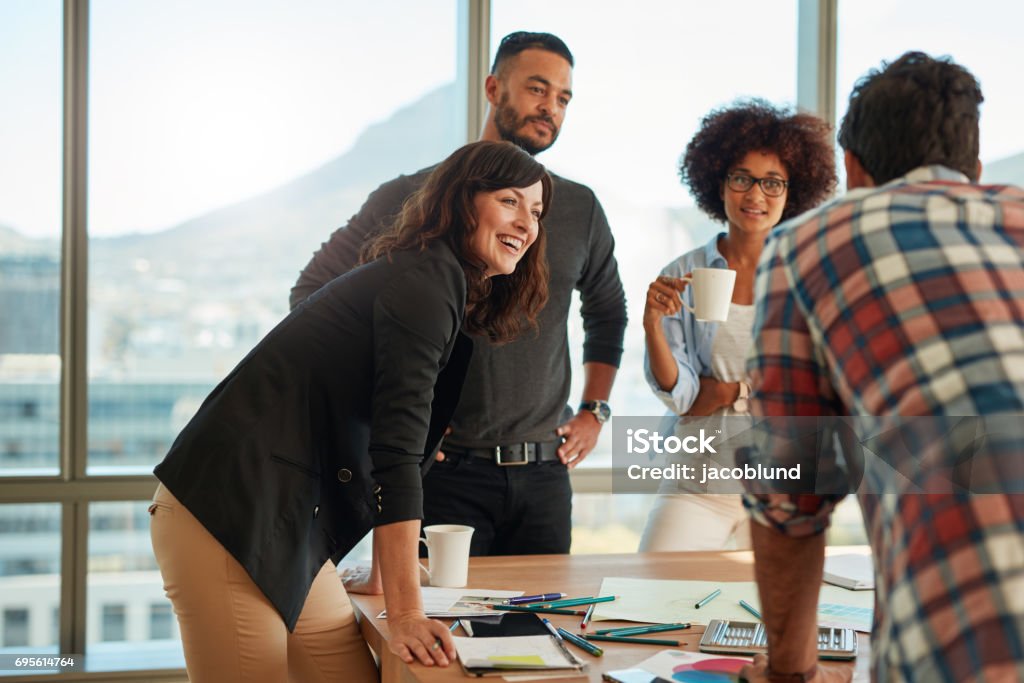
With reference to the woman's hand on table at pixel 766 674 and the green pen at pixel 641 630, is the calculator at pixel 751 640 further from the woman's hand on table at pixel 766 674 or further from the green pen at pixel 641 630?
the woman's hand on table at pixel 766 674

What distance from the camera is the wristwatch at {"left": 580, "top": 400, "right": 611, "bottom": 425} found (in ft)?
8.70

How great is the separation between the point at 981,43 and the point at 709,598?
3.18 m

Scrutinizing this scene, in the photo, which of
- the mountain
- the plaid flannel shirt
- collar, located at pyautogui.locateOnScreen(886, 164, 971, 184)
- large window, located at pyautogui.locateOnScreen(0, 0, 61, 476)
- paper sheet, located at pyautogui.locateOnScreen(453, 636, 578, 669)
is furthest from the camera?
the mountain

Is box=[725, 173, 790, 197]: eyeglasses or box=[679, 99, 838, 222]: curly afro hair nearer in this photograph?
box=[725, 173, 790, 197]: eyeglasses

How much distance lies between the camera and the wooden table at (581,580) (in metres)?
1.45

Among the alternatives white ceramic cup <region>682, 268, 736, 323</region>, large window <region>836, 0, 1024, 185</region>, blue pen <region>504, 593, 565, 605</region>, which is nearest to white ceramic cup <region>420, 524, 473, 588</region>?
blue pen <region>504, 593, 565, 605</region>

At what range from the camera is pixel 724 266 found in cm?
268

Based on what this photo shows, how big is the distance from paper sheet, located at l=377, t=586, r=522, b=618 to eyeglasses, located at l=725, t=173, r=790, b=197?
4.39ft

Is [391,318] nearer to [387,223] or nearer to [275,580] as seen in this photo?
[275,580]

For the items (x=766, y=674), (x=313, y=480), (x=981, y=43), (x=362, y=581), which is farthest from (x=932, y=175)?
(x=981, y=43)

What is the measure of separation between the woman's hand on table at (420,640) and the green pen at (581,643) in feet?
0.60

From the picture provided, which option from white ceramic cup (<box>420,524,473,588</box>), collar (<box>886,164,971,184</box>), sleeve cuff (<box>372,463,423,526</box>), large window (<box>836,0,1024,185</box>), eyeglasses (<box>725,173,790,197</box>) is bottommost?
white ceramic cup (<box>420,524,473,588</box>)

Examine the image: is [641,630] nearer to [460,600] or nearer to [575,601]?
[575,601]

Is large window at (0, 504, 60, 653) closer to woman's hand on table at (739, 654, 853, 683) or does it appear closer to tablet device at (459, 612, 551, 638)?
tablet device at (459, 612, 551, 638)
